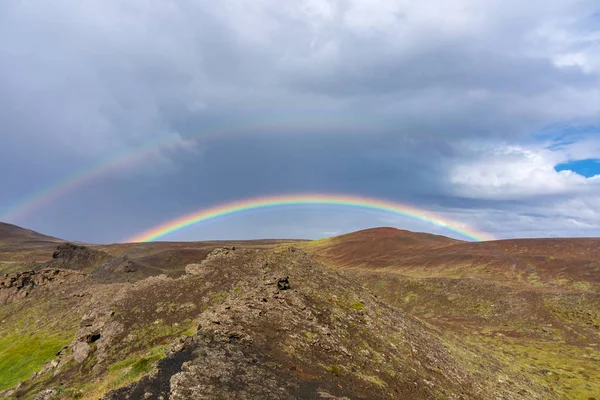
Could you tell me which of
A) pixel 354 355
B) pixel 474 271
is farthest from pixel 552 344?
pixel 474 271

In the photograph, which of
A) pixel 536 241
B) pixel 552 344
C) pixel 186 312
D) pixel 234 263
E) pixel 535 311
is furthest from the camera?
pixel 536 241

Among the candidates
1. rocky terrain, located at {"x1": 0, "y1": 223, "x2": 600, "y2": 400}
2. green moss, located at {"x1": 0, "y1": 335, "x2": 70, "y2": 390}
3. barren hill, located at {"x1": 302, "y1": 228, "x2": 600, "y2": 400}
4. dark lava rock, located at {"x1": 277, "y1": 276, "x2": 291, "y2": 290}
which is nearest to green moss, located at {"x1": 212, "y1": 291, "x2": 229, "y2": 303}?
rocky terrain, located at {"x1": 0, "y1": 223, "x2": 600, "y2": 400}

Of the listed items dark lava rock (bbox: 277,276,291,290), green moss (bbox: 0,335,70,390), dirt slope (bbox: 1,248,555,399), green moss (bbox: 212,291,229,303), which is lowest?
green moss (bbox: 0,335,70,390)

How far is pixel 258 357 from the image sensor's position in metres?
16.4

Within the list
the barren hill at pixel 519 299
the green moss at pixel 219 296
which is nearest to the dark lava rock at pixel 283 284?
the green moss at pixel 219 296

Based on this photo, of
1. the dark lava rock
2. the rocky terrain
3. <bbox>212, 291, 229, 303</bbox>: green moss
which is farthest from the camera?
<bbox>212, 291, 229, 303</bbox>: green moss

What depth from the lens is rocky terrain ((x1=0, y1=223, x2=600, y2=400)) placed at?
1546 centimetres

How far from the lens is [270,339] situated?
1867 cm

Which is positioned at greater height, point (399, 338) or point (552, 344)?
point (399, 338)

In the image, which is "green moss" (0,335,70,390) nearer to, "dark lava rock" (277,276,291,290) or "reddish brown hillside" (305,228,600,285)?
"dark lava rock" (277,276,291,290)

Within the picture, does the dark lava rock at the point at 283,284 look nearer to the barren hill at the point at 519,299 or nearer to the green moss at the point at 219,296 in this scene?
the green moss at the point at 219,296

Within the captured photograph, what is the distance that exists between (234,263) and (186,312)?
7.74 m

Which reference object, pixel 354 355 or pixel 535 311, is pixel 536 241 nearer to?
pixel 535 311

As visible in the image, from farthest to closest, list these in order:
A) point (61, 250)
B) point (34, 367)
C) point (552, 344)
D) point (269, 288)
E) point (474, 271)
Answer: point (474, 271) < point (61, 250) < point (552, 344) < point (34, 367) < point (269, 288)
